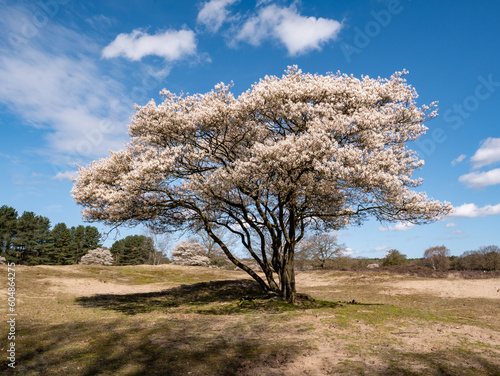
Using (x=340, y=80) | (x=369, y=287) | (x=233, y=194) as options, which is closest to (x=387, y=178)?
(x=340, y=80)

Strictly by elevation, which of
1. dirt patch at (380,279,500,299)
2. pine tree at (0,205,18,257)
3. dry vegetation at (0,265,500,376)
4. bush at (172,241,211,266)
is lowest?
dirt patch at (380,279,500,299)

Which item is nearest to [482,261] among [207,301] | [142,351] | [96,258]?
[207,301]

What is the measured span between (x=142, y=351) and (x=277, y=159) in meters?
9.56

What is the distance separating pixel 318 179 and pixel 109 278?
35.8 meters

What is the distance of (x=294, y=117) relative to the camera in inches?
679

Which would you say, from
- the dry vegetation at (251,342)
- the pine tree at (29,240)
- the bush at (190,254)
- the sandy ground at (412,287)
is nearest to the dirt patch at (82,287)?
the sandy ground at (412,287)

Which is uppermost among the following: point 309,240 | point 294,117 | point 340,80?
point 340,80

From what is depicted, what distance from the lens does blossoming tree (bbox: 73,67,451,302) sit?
15.4 meters

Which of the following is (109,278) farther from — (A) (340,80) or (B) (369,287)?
(A) (340,80)

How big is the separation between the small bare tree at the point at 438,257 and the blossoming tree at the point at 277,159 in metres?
57.2

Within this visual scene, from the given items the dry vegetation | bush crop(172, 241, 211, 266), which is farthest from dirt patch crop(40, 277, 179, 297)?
bush crop(172, 241, 211, 266)

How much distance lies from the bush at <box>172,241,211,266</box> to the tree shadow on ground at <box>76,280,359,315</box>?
129 ft

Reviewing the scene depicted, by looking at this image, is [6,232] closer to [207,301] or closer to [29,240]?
[29,240]

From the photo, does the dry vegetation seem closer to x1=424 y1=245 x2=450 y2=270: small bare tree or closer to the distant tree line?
x1=424 y1=245 x2=450 y2=270: small bare tree
